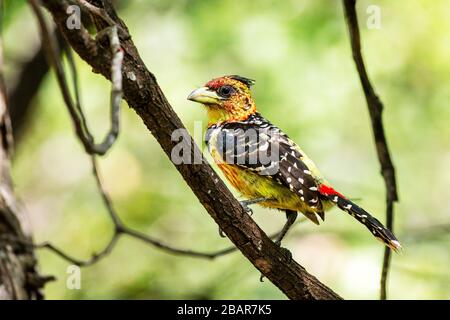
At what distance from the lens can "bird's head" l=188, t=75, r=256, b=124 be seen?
4.33 meters

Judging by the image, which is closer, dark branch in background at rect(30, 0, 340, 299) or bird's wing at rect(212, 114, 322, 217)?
dark branch in background at rect(30, 0, 340, 299)

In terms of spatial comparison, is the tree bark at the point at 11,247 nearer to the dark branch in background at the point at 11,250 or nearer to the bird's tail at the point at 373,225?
the dark branch in background at the point at 11,250

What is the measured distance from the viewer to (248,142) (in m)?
3.97

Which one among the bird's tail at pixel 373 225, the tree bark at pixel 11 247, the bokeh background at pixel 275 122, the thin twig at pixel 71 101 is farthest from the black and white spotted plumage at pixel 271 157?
the bokeh background at pixel 275 122

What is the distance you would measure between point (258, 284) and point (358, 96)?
2.60 m

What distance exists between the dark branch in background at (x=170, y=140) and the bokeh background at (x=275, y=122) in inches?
92.6

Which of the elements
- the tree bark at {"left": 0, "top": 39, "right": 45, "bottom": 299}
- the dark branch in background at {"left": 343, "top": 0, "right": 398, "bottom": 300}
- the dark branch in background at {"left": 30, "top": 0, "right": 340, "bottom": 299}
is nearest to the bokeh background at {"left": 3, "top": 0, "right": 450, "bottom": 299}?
the tree bark at {"left": 0, "top": 39, "right": 45, "bottom": 299}

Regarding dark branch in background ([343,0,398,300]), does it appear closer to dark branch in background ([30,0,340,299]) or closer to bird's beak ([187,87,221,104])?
dark branch in background ([30,0,340,299])

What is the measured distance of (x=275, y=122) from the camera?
6523 mm

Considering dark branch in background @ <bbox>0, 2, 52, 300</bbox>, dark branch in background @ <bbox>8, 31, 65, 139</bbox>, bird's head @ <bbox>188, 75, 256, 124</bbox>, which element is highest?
dark branch in background @ <bbox>8, 31, 65, 139</bbox>

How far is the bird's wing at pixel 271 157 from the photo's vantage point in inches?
151

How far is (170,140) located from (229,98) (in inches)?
58.5

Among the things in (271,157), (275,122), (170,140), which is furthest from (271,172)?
(275,122)
